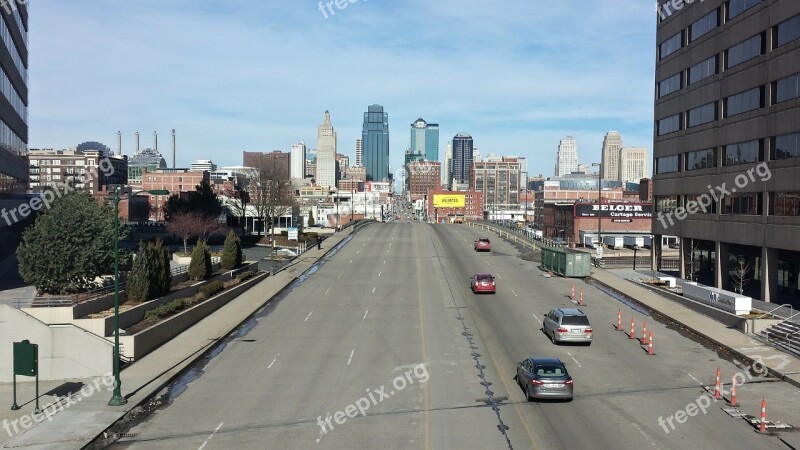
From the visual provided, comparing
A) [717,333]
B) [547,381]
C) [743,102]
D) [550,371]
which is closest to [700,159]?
[743,102]

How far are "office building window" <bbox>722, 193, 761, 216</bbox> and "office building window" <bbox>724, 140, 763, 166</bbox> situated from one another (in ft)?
7.61

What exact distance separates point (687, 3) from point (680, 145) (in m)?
11.3

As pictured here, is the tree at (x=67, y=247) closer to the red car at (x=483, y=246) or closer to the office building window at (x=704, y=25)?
the office building window at (x=704, y=25)

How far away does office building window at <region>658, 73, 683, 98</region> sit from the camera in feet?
180

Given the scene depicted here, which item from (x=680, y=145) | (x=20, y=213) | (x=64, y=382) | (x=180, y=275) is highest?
(x=680, y=145)

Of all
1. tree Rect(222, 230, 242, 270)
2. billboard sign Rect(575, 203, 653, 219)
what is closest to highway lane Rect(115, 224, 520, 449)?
tree Rect(222, 230, 242, 270)

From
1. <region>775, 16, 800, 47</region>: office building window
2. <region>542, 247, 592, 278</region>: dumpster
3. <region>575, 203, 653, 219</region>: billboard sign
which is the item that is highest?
<region>775, 16, 800, 47</region>: office building window

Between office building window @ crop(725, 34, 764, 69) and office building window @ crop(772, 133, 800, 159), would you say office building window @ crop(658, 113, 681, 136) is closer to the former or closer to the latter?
office building window @ crop(725, 34, 764, 69)

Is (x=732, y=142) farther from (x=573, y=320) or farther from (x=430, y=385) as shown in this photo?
(x=430, y=385)

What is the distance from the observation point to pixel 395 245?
80.8 m

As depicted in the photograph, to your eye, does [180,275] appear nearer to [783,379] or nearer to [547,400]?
[547,400]

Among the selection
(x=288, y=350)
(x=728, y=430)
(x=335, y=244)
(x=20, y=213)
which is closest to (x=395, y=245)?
(x=335, y=244)

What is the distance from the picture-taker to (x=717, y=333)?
3312cm

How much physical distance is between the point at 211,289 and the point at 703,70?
39.5m
